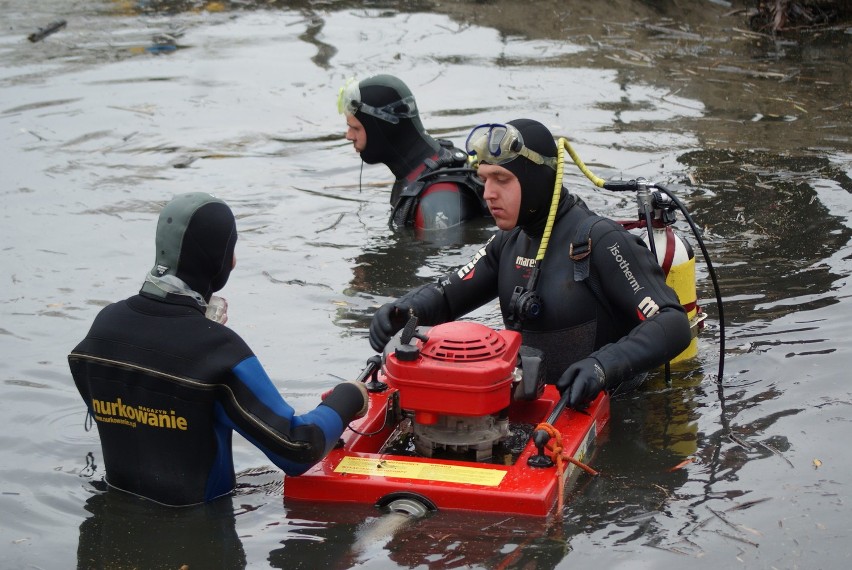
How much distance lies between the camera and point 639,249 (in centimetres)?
491

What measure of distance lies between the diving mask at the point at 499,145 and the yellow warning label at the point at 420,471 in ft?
4.55

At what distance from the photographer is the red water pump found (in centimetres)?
428

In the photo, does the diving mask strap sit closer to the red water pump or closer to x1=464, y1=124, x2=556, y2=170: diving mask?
the red water pump

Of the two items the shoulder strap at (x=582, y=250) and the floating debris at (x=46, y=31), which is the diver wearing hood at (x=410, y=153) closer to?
the shoulder strap at (x=582, y=250)

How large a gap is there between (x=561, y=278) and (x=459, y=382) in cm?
101

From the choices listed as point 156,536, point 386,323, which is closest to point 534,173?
point 386,323

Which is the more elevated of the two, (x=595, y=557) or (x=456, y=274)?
(x=456, y=274)

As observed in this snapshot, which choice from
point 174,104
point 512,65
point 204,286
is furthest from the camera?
point 512,65

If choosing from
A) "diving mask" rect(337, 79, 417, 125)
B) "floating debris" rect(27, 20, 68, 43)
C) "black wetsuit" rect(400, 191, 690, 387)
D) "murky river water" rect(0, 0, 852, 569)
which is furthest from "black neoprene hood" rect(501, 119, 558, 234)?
"floating debris" rect(27, 20, 68, 43)

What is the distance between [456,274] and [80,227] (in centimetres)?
418

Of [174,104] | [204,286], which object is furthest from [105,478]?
[174,104]

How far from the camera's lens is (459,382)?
14.0ft

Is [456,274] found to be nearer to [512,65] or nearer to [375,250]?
[375,250]

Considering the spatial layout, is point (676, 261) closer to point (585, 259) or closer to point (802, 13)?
point (585, 259)
